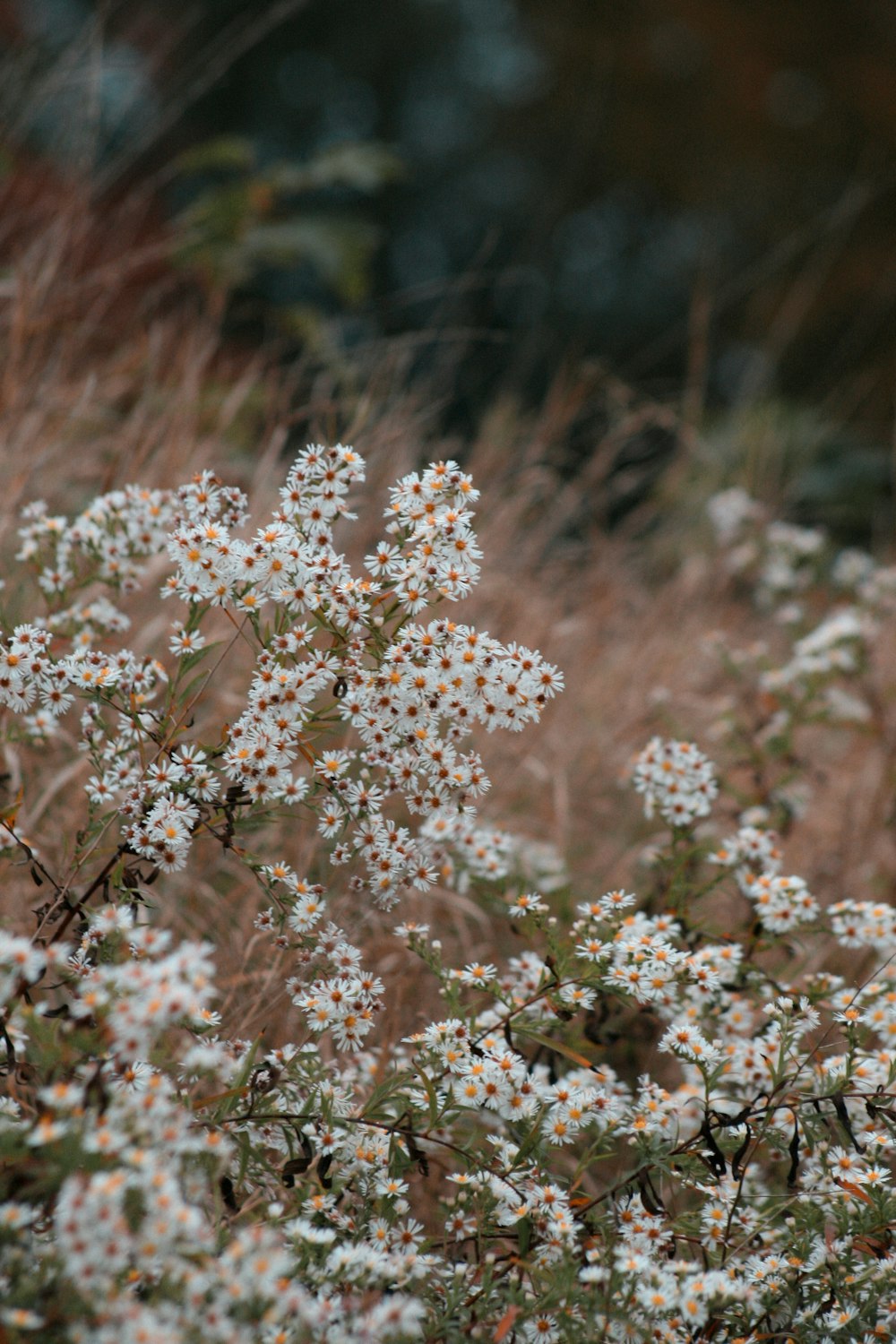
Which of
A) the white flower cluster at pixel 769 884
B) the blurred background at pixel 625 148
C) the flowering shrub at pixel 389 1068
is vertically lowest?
the flowering shrub at pixel 389 1068

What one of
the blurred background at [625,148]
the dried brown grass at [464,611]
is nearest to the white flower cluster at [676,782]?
the dried brown grass at [464,611]

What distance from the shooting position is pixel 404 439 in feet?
9.50

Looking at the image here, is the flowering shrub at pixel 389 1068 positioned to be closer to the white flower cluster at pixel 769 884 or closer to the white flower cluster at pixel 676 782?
the white flower cluster at pixel 769 884

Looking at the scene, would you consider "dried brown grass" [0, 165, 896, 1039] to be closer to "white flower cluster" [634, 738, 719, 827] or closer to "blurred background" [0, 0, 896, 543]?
"white flower cluster" [634, 738, 719, 827]

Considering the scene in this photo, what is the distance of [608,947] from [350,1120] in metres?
0.32

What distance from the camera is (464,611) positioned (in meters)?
2.63

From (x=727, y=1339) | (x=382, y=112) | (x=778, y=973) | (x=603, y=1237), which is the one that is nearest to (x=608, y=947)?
(x=603, y=1237)

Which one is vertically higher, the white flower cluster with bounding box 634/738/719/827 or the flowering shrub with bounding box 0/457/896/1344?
the white flower cluster with bounding box 634/738/719/827

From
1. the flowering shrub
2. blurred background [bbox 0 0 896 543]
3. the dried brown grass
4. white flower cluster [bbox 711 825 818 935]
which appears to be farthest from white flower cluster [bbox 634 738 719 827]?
blurred background [bbox 0 0 896 543]

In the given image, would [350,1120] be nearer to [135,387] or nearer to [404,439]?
[404,439]

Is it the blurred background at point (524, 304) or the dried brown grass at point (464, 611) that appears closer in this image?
the dried brown grass at point (464, 611)

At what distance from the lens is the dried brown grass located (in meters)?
1.90

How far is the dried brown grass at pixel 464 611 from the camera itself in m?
1.90

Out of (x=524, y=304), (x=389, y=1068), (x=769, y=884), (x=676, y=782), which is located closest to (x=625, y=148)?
(x=524, y=304)
